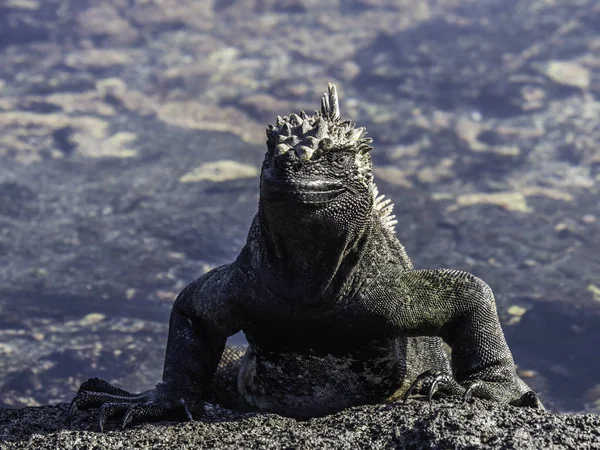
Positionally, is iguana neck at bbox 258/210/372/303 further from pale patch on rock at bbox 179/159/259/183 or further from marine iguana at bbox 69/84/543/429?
pale patch on rock at bbox 179/159/259/183

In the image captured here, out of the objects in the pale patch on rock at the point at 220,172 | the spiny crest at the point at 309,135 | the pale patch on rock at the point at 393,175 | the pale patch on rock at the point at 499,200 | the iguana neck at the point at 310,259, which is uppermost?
the spiny crest at the point at 309,135

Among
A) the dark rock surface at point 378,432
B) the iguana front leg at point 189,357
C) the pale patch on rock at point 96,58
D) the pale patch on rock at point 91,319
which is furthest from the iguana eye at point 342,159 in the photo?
the pale patch on rock at point 96,58

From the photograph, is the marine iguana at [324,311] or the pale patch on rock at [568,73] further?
the pale patch on rock at [568,73]

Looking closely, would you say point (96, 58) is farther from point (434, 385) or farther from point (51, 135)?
point (434, 385)

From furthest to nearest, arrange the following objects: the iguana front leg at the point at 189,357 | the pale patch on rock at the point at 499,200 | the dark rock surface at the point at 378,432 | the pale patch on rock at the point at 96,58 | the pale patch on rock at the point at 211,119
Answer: the pale patch on rock at the point at 96,58 → the pale patch on rock at the point at 211,119 → the pale patch on rock at the point at 499,200 → the iguana front leg at the point at 189,357 → the dark rock surface at the point at 378,432

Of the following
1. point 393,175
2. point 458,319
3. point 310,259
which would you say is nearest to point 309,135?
point 310,259

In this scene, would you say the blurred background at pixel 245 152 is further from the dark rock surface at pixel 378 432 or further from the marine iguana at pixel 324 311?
the dark rock surface at pixel 378 432

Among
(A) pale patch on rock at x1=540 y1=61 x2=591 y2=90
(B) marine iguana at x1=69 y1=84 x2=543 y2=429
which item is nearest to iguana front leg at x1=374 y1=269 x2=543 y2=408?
(B) marine iguana at x1=69 y1=84 x2=543 y2=429
